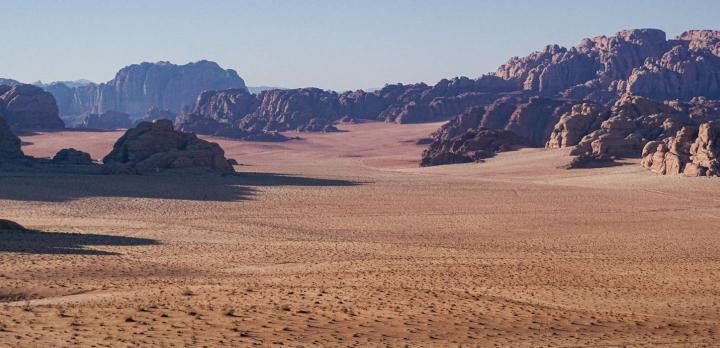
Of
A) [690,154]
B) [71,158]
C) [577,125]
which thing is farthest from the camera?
[577,125]

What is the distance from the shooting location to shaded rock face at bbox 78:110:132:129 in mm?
138875

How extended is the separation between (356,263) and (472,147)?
177 ft

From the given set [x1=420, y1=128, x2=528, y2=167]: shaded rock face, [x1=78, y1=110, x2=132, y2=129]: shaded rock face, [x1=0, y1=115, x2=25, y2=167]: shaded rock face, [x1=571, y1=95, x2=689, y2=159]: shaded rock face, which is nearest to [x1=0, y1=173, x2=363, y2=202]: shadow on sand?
[x1=0, y1=115, x2=25, y2=167]: shaded rock face

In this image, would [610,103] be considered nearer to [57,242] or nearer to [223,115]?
[223,115]

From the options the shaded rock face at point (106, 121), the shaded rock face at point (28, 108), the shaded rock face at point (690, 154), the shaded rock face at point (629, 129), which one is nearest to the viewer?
the shaded rock face at point (690, 154)

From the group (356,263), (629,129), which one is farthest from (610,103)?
(356,263)

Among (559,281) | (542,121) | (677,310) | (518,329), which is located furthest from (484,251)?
(542,121)

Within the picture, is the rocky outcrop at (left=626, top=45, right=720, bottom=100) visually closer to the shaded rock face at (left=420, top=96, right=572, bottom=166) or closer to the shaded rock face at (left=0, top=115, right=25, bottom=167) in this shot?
the shaded rock face at (left=420, top=96, right=572, bottom=166)

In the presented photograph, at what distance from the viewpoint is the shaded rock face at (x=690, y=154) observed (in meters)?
46.9

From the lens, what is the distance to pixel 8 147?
51.5m

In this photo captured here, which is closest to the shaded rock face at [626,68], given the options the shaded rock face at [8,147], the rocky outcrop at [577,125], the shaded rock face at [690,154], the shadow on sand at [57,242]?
the rocky outcrop at [577,125]

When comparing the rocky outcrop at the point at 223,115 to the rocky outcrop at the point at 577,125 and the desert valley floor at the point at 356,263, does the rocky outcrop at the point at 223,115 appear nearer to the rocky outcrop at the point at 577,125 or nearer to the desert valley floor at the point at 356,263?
the rocky outcrop at the point at 577,125

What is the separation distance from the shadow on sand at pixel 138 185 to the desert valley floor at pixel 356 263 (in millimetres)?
148

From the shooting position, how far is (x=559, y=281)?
18.8 m
